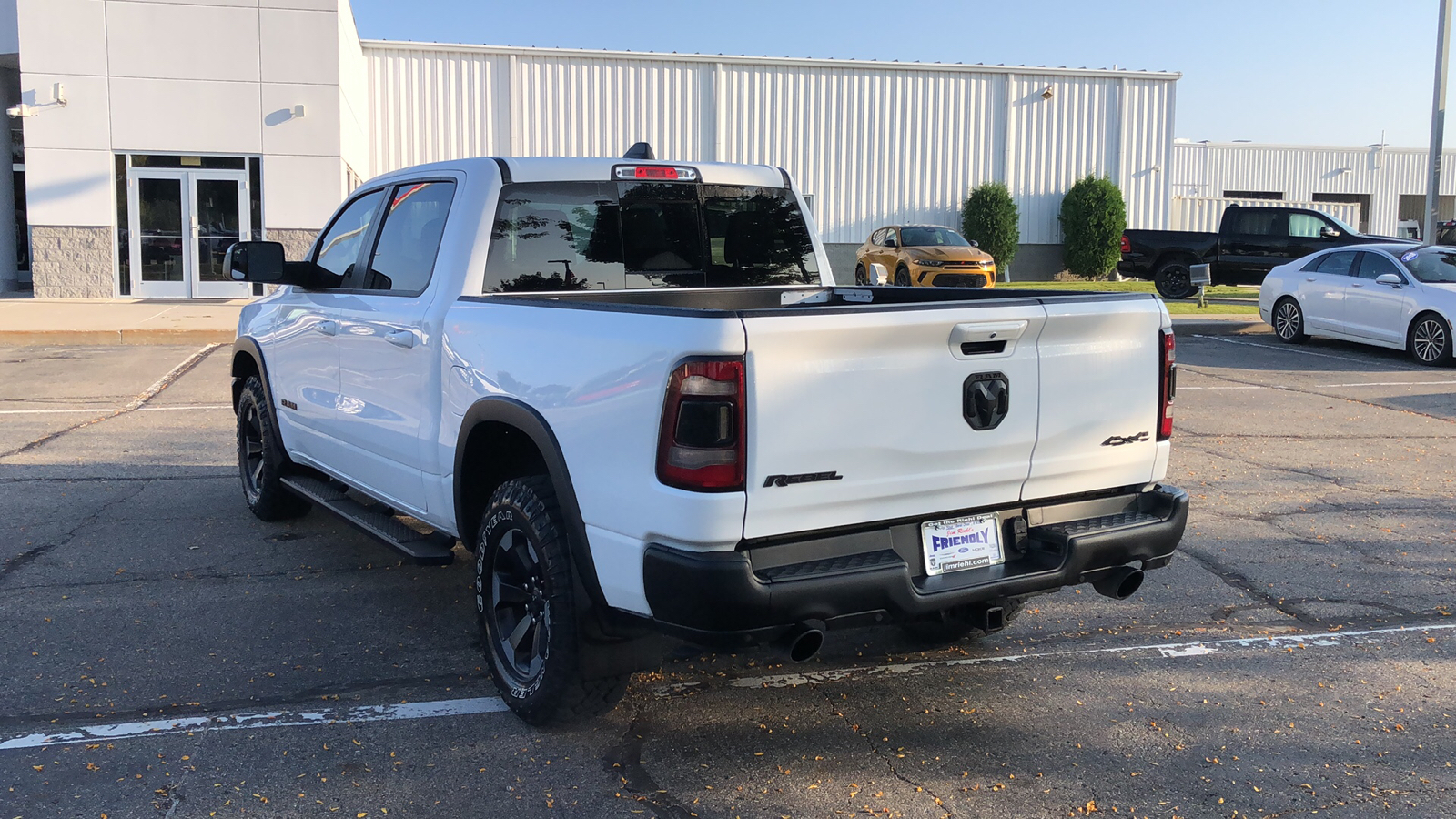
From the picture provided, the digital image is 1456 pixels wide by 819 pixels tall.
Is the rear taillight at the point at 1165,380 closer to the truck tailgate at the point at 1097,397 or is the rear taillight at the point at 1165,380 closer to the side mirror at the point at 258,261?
the truck tailgate at the point at 1097,397

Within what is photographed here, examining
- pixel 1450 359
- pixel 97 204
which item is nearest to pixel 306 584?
pixel 1450 359

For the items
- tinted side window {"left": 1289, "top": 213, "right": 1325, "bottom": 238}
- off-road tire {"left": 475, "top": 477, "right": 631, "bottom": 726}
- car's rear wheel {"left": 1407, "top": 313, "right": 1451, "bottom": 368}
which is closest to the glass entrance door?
car's rear wheel {"left": 1407, "top": 313, "right": 1451, "bottom": 368}

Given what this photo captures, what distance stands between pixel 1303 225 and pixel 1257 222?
966mm

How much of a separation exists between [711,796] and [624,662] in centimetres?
54

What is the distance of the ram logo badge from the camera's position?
127 inches

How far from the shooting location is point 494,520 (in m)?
3.99

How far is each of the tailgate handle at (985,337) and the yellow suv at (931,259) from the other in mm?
19628

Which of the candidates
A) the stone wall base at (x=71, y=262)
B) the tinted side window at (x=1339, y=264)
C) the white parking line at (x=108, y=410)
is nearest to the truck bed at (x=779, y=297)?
the white parking line at (x=108, y=410)

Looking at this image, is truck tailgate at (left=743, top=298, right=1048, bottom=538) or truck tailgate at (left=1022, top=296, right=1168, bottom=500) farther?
truck tailgate at (left=1022, top=296, right=1168, bottom=500)

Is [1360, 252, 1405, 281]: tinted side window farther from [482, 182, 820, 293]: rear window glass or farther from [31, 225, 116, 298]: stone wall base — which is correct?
[31, 225, 116, 298]: stone wall base

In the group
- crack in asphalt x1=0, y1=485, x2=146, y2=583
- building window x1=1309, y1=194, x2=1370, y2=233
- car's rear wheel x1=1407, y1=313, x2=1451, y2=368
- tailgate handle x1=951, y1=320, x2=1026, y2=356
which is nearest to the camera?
tailgate handle x1=951, y1=320, x2=1026, y2=356

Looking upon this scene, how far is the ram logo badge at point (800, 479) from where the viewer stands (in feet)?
10.6

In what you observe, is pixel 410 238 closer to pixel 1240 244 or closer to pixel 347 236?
pixel 347 236

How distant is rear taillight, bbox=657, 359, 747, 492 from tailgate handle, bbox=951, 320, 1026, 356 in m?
0.74
